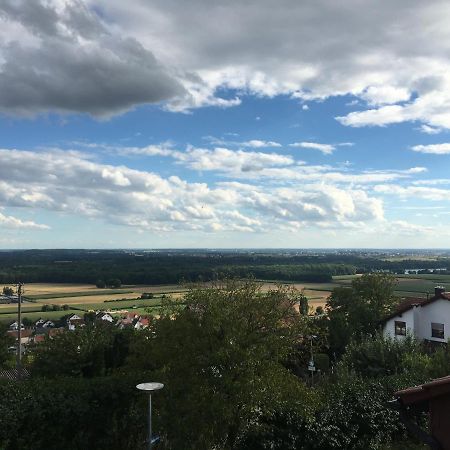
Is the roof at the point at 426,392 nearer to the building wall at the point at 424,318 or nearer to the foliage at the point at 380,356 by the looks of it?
the foliage at the point at 380,356

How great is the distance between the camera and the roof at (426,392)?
888 centimetres

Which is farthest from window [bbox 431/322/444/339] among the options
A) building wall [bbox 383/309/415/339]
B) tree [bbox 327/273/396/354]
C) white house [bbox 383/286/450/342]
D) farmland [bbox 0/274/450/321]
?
farmland [bbox 0/274/450/321]

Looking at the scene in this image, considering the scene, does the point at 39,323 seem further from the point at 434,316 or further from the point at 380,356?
the point at 380,356

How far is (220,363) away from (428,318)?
31.5 metres

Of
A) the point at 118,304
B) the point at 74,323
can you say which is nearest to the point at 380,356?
the point at 74,323

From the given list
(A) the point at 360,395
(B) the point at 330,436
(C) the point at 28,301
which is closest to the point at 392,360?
(A) the point at 360,395

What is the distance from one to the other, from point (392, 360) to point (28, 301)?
101 m

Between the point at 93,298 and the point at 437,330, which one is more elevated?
the point at 437,330

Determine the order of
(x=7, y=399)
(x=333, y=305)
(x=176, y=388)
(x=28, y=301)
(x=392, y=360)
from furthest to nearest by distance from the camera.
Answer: (x=28, y=301)
(x=333, y=305)
(x=392, y=360)
(x=7, y=399)
(x=176, y=388)

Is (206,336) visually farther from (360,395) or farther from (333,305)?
(333,305)

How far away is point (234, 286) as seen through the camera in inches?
755

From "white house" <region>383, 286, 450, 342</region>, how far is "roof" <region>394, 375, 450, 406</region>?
110 ft

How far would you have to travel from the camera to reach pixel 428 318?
41781 mm

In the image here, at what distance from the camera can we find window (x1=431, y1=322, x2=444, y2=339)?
134 feet
